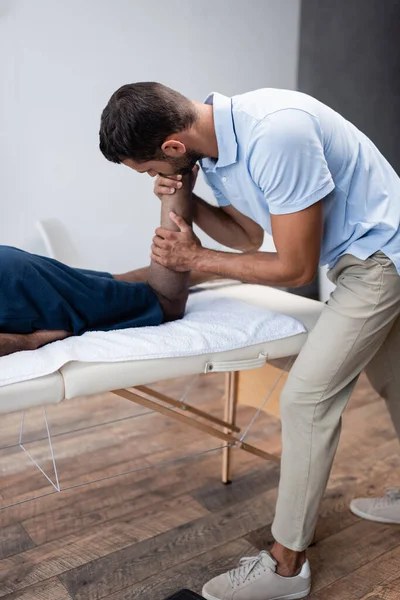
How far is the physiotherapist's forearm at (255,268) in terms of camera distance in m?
1.41

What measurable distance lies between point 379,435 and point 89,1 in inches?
84.6

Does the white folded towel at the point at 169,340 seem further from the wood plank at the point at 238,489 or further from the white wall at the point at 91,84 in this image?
the white wall at the point at 91,84

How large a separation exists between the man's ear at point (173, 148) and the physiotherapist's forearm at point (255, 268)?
0.27 metres

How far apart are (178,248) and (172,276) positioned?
0.47ft

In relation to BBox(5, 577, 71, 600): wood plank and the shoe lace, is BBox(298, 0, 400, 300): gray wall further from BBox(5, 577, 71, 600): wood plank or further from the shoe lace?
BBox(5, 577, 71, 600): wood plank

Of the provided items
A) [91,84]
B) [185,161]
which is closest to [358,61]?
[91,84]

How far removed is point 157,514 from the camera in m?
1.84

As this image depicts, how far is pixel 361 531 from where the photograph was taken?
1784 millimetres

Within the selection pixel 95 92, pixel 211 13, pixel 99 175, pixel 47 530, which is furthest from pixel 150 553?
pixel 211 13

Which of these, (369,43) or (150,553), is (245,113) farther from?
(369,43)

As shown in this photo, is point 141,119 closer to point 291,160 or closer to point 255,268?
point 291,160

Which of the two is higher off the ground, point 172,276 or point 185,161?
point 185,161

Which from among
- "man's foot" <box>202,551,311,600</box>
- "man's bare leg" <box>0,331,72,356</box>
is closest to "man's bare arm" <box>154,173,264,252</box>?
"man's bare leg" <box>0,331,72,356</box>

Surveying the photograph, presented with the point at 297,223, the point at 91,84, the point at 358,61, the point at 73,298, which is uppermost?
the point at 358,61
